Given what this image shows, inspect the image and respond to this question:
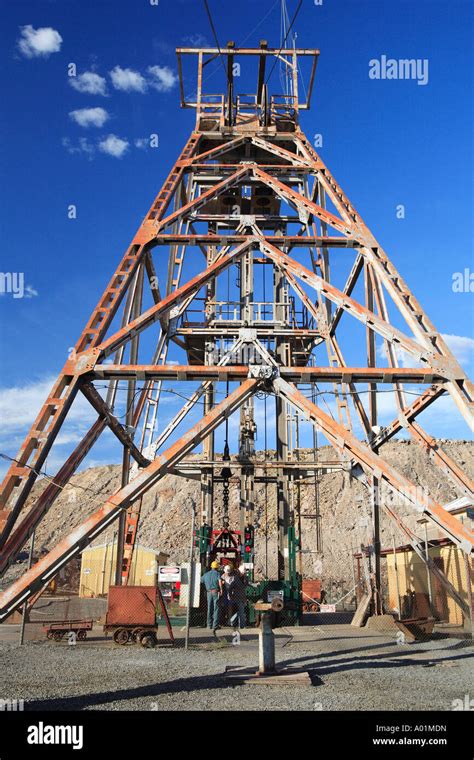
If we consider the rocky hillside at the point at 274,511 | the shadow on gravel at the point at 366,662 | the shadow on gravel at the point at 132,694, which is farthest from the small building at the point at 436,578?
the rocky hillside at the point at 274,511

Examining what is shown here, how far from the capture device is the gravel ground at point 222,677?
6.82 m

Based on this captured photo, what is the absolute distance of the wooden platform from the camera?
7.86 m

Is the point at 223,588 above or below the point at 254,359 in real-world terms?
below

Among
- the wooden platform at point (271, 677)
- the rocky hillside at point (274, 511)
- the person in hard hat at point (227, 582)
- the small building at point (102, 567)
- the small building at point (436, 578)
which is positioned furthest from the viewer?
the rocky hillside at point (274, 511)

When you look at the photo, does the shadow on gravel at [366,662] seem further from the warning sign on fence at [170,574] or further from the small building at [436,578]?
the small building at [436,578]

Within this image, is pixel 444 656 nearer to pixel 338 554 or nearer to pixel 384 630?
pixel 384 630

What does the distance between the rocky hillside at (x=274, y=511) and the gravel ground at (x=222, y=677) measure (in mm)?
32345

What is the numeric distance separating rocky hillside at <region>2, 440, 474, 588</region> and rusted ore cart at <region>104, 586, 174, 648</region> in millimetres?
31984

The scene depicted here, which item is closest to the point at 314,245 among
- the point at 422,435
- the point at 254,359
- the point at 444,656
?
the point at 254,359

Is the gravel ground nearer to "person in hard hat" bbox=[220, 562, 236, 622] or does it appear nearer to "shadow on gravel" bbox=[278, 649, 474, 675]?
"shadow on gravel" bbox=[278, 649, 474, 675]

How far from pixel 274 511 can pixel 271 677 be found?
1910 inches

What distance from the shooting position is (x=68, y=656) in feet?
34.2

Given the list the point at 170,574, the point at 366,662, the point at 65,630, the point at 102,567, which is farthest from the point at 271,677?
the point at 102,567
